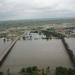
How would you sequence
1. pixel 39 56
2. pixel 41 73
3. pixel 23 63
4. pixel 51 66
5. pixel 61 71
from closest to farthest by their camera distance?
pixel 41 73, pixel 61 71, pixel 51 66, pixel 23 63, pixel 39 56

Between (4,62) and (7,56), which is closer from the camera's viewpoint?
(4,62)

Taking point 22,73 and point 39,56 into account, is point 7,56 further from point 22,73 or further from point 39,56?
point 22,73

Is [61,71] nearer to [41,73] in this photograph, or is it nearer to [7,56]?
[41,73]

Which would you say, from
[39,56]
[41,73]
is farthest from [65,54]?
[41,73]

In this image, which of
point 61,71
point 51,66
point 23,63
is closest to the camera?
point 61,71

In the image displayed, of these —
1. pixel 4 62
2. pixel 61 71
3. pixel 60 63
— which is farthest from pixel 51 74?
pixel 4 62

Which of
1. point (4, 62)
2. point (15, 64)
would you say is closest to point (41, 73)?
point (15, 64)

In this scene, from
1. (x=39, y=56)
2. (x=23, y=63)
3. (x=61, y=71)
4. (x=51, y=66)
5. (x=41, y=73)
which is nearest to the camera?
(x=41, y=73)

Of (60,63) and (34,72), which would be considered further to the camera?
(60,63)
